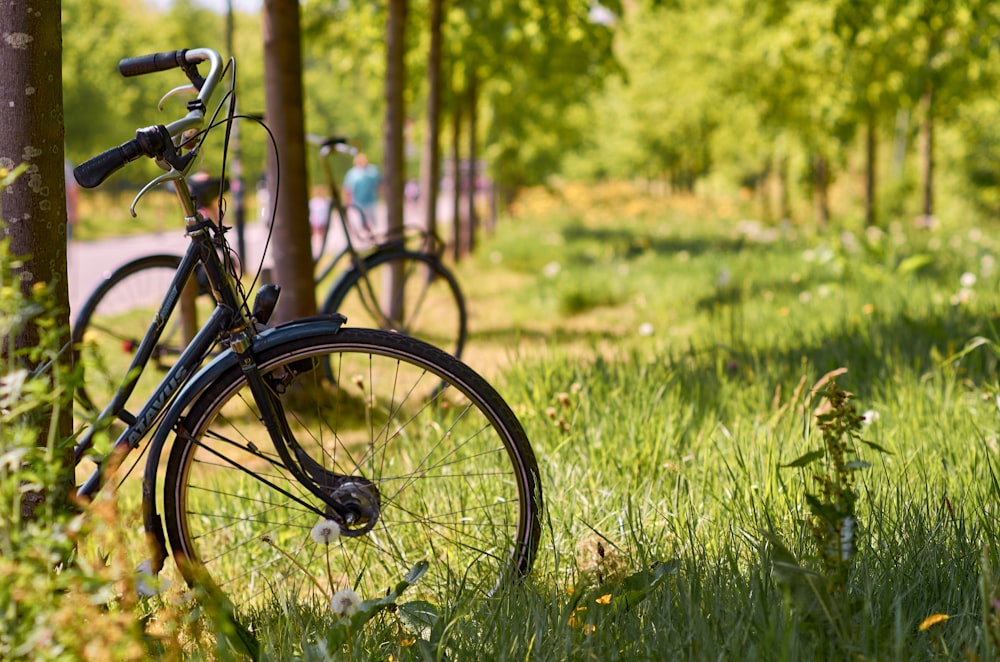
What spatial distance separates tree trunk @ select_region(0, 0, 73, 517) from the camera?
2.24 metres

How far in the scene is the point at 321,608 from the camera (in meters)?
2.47

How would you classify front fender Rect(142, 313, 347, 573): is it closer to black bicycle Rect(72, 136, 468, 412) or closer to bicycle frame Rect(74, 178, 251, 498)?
bicycle frame Rect(74, 178, 251, 498)

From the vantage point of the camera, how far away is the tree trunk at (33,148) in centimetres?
224

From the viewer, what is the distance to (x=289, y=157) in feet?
16.4

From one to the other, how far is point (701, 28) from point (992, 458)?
1930 cm

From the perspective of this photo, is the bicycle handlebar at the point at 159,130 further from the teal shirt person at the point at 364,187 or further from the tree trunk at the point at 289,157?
the teal shirt person at the point at 364,187

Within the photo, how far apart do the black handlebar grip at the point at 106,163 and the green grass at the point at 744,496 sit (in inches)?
42.2

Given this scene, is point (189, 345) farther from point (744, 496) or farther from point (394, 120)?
point (394, 120)

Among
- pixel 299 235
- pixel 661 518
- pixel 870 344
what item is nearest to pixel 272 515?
pixel 661 518

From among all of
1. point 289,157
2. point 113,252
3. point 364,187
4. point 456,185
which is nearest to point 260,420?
point 289,157

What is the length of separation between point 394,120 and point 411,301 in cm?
205

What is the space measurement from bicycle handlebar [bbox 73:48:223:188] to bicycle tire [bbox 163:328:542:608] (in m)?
0.55

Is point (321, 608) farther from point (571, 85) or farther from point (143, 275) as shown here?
point (571, 85)

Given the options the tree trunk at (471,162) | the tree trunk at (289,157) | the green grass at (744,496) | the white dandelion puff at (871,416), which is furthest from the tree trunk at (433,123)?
the white dandelion puff at (871,416)
